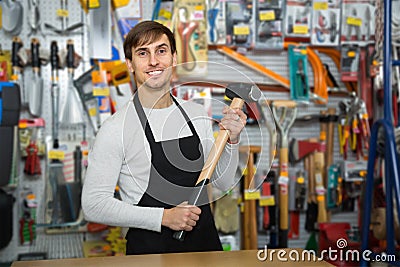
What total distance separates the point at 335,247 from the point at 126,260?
2.79 m

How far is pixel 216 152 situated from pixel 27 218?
2503mm

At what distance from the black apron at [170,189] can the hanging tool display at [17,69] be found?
2.12 m

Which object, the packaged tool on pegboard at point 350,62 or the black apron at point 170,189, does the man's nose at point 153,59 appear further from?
the packaged tool on pegboard at point 350,62

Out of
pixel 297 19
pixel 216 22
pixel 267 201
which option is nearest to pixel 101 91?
pixel 216 22

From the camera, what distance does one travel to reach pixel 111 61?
3621mm

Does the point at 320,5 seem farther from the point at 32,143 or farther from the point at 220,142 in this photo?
the point at 220,142

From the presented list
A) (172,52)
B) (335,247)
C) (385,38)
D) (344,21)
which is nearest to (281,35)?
(344,21)

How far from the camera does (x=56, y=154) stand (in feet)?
11.8

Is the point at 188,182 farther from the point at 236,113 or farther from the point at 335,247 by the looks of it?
the point at 335,247

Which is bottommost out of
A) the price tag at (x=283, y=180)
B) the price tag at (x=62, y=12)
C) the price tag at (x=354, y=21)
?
the price tag at (x=283, y=180)

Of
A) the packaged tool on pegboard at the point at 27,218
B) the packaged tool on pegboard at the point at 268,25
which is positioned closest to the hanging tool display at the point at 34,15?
the packaged tool on pegboard at the point at 27,218

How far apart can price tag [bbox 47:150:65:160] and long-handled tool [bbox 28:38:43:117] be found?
26cm

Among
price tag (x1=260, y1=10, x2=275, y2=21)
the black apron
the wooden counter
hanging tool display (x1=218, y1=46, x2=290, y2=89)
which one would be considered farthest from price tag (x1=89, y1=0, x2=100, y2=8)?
the wooden counter

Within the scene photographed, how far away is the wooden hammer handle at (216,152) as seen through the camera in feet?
4.66
